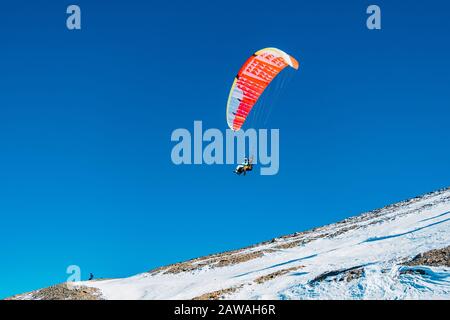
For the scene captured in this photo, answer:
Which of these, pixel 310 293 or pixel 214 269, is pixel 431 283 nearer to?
pixel 310 293

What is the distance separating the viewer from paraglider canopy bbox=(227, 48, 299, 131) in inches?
1273

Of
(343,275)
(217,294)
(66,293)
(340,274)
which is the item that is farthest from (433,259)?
(66,293)

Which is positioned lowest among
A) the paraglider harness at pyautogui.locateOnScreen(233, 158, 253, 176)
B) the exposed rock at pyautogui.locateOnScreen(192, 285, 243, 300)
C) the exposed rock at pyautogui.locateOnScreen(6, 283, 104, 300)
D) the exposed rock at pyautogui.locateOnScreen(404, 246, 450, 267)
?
the exposed rock at pyautogui.locateOnScreen(192, 285, 243, 300)

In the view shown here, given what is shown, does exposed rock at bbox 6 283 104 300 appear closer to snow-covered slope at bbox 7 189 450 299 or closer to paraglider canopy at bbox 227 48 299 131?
snow-covered slope at bbox 7 189 450 299

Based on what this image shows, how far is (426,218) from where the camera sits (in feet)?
118

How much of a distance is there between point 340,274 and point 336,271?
1.12 metres

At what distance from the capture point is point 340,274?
22.6 metres

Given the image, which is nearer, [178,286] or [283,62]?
[178,286]

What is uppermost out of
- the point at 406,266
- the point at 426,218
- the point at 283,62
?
the point at 283,62

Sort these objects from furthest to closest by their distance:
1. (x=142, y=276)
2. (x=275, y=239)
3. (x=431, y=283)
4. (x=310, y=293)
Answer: (x=275, y=239) → (x=142, y=276) → (x=310, y=293) → (x=431, y=283)

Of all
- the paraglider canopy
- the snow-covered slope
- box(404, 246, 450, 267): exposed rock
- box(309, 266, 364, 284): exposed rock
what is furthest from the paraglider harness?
box(404, 246, 450, 267): exposed rock

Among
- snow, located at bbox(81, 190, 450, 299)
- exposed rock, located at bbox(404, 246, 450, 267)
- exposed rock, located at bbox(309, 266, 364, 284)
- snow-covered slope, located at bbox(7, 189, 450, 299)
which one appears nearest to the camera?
snow, located at bbox(81, 190, 450, 299)
